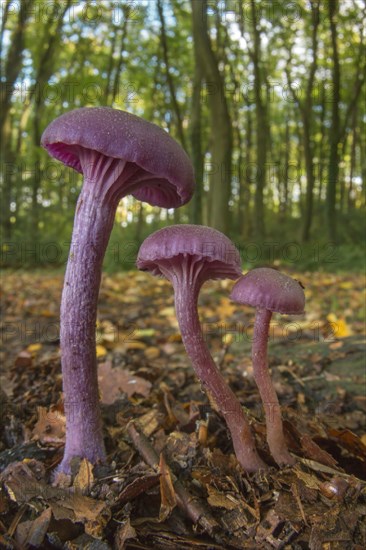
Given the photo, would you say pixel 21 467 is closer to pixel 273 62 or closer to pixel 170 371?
pixel 170 371

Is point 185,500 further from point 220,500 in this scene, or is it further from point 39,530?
point 39,530

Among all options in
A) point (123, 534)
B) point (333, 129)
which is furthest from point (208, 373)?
point (333, 129)

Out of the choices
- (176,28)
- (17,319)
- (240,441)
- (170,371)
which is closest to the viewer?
(240,441)

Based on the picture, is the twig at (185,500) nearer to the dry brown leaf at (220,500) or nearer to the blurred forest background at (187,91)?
the dry brown leaf at (220,500)

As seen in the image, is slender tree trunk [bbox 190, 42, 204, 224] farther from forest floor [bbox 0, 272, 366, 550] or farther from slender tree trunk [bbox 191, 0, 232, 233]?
forest floor [bbox 0, 272, 366, 550]

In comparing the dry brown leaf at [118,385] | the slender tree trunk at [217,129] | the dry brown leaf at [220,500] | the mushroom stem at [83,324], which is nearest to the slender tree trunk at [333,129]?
the slender tree trunk at [217,129]

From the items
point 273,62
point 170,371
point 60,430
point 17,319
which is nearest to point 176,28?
point 273,62
